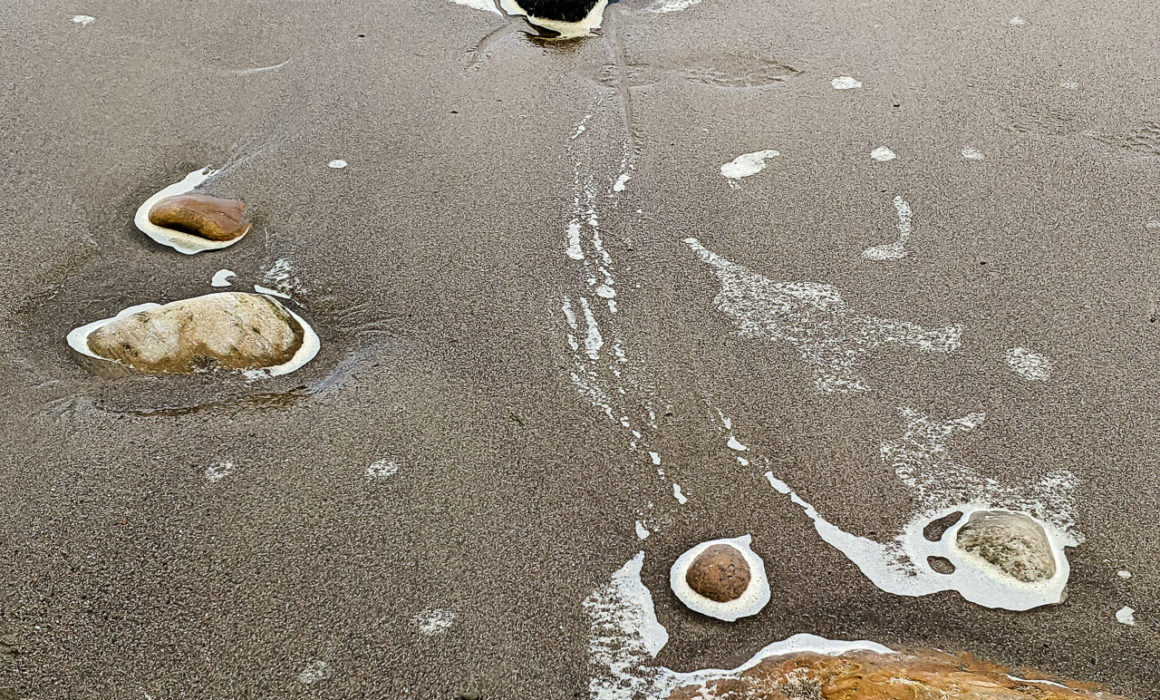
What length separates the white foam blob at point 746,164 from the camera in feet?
11.9

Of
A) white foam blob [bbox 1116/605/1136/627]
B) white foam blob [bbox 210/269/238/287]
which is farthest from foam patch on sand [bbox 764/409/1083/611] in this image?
white foam blob [bbox 210/269/238/287]

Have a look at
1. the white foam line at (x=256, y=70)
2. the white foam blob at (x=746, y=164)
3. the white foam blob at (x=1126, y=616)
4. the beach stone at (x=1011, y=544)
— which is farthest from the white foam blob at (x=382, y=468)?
the white foam line at (x=256, y=70)

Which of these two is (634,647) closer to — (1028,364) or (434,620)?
(434,620)

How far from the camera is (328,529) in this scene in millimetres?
2230

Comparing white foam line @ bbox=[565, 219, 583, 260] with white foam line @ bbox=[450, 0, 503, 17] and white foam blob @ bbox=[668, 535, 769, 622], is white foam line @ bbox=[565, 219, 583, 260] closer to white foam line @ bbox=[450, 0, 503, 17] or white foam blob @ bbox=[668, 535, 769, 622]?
white foam blob @ bbox=[668, 535, 769, 622]

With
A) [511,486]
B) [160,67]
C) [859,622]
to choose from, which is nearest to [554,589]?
[511,486]

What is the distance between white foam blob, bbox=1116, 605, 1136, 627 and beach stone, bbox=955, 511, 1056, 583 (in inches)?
6.3

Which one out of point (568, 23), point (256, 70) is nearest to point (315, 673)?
point (256, 70)

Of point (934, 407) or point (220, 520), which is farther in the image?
point (934, 407)

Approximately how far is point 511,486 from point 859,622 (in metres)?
0.94

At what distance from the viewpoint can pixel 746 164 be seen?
145 inches

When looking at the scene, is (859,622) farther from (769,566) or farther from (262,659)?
(262,659)

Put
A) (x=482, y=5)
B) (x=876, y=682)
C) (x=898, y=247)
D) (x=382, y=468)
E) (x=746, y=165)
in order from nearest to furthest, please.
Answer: (x=876, y=682)
(x=382, y=468)
(x=898, y=247)
(x=746, y=165)
(x=482, y=5)

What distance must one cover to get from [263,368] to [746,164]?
6.97 ft
